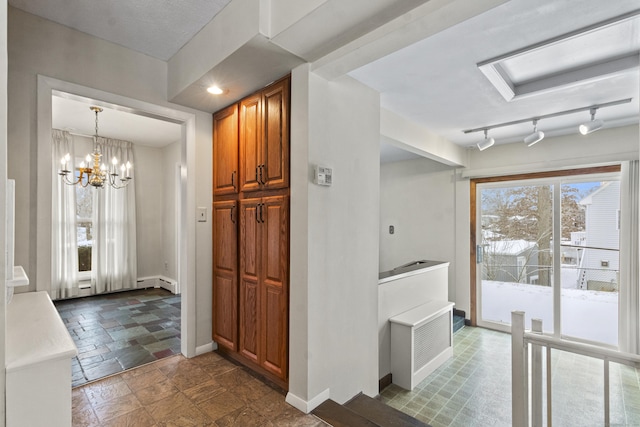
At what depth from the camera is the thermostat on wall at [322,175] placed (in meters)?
1.99

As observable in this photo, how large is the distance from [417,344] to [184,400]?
2091mm

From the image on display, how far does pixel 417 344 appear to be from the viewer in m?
3.08

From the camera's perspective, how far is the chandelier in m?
3.78

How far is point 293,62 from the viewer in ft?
6.48

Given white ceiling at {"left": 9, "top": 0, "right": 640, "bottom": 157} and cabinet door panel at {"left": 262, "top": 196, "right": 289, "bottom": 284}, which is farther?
cabinet door panel at {"left": 262, "top": 196, "right": 289, "bottom": 284}

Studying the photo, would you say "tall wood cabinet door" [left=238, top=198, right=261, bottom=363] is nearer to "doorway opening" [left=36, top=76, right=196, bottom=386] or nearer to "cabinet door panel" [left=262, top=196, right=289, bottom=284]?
"cabinet door panel" [left=262, top=196, right=289, bottom=284]

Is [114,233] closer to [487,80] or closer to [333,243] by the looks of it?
[333,243]

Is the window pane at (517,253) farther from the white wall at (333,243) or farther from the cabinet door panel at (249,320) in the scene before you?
the cabinet door panel at (249,320)

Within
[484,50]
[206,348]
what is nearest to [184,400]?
[206,348]

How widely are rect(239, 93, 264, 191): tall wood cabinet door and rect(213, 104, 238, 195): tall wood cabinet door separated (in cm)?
10

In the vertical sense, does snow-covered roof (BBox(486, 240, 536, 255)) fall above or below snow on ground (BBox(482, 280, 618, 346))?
above

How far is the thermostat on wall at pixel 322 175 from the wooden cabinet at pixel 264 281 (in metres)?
0.29

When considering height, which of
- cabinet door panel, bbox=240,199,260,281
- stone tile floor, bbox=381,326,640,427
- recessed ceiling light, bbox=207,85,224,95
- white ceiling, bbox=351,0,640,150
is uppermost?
white ceiling, bbox=351,0,640,150

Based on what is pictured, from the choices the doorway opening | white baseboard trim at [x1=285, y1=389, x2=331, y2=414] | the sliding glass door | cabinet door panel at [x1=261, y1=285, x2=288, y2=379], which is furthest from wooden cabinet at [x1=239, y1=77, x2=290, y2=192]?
the sliding glass door
